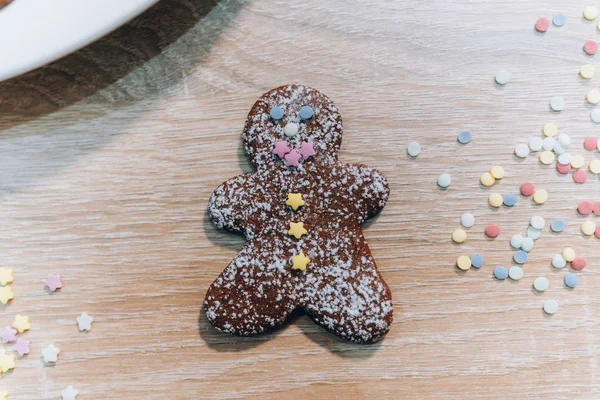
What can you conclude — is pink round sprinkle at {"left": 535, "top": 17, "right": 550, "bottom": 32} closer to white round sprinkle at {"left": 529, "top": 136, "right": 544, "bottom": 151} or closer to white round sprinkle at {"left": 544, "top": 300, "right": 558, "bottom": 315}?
white round sprinkle at {"left": 529, "top": 136, "right": 544, "bottom": 151}

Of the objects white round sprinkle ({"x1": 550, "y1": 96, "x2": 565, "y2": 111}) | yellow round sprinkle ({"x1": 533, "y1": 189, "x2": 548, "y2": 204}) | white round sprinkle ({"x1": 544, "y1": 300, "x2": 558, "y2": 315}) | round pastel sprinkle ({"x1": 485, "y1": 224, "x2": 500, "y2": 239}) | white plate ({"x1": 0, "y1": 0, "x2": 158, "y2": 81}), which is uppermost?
white plate ({"x1": 0, "y1": 0, "x2": 158, "y2": 81})

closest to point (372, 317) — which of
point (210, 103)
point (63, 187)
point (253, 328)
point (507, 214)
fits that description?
point (253, 328)

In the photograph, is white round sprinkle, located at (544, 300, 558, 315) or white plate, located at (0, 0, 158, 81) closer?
white plate, located at (0, 0, 158, 81)

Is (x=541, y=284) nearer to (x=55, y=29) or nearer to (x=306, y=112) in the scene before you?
(x=306, y=112)

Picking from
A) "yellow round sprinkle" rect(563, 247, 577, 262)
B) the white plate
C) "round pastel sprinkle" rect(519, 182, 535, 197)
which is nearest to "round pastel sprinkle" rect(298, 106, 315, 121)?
the white plate

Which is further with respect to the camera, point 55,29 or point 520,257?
point 520,257

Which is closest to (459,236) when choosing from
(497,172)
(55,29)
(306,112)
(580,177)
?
(497,172)
